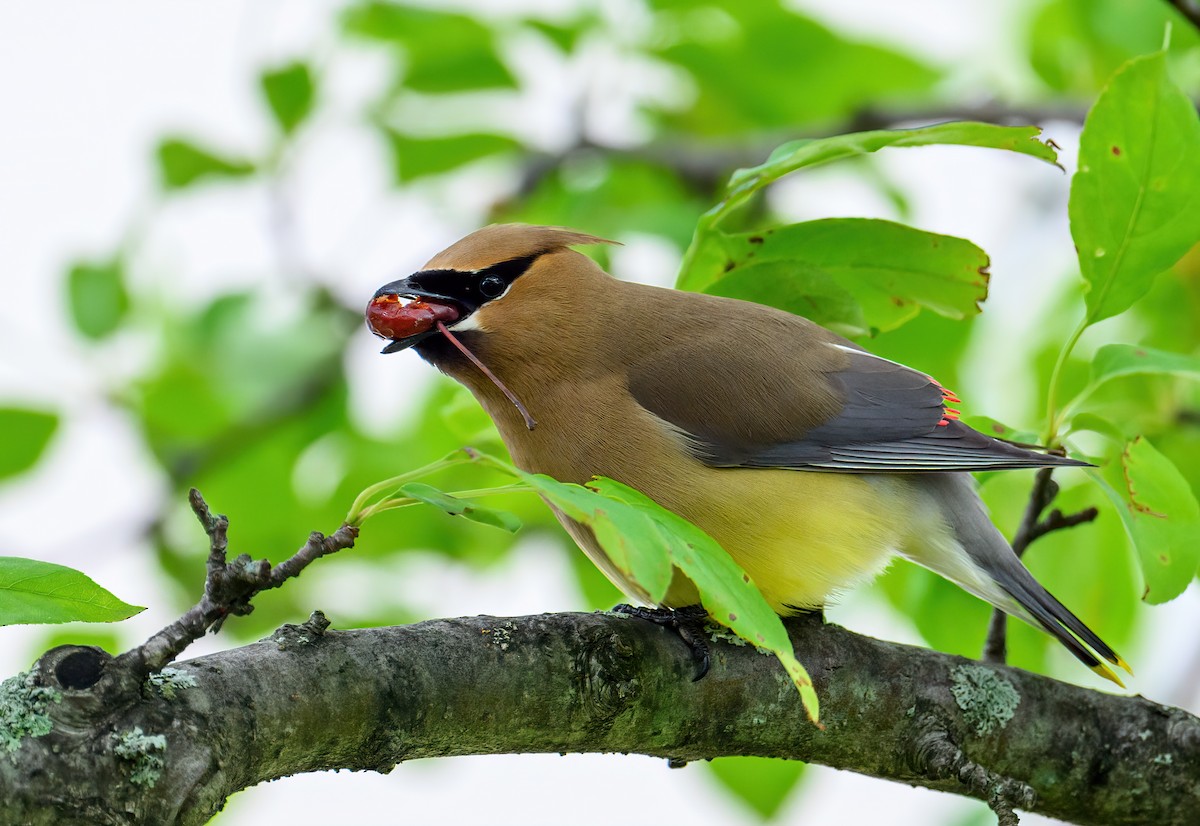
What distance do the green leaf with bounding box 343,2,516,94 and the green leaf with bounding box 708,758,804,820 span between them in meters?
2.58

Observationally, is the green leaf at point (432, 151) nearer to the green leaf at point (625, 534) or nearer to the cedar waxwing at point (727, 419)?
the cedar waxwing at point (727, 419)

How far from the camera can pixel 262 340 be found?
494 cm

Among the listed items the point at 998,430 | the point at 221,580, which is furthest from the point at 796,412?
the point at 221,580

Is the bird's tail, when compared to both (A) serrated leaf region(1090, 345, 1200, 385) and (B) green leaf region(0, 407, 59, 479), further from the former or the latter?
(B) green leaf region(0, 407, 59, 479)

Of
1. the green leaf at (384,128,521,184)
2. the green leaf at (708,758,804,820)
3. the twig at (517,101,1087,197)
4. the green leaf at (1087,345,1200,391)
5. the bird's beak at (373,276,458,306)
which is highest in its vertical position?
the twig at (517,101,1087,197)

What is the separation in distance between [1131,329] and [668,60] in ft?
6.30

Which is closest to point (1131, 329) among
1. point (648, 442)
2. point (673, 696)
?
point (648, 442)

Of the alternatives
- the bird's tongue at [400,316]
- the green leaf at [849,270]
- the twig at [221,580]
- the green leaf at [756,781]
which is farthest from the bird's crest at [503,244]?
the green leaf at [756,781]

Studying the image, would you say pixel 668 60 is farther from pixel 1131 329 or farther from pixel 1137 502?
pixel 1137 502

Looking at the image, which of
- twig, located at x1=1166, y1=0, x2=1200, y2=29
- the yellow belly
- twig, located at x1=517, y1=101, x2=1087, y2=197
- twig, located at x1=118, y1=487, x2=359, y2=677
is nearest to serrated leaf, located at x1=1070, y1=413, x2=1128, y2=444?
the yellow belly

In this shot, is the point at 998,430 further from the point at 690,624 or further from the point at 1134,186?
the point at 690,624

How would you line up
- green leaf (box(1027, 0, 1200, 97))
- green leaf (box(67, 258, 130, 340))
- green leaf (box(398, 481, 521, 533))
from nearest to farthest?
green leaf (box(398, 481, 521, 533)) → green leaf (box(1027, 0, 1200, 97)) → green leaf (box(67, 258, 130, 340))

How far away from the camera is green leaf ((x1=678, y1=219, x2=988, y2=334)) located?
10.3 feet

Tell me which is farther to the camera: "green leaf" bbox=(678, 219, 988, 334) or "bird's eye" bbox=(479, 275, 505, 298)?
"bird's eye" bbox=(479, 275, 505, 298)
